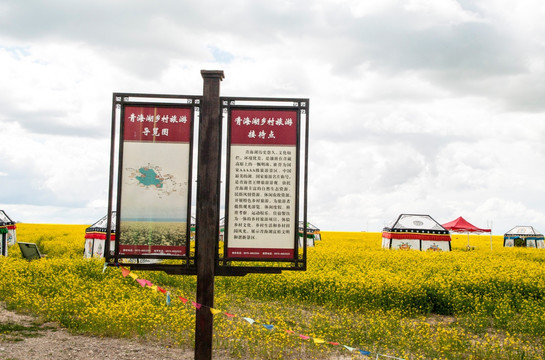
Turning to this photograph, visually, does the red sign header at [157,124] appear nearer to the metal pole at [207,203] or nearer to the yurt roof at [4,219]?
the metal pole at [207,203]

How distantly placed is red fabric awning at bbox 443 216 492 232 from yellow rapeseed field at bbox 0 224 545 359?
1617 centimetres

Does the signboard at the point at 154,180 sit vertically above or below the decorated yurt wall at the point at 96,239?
above

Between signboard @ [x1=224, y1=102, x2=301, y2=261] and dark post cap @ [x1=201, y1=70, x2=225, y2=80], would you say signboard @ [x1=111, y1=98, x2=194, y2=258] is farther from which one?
signboard @ [x1=224, y1=102, x2=301, y2=261]

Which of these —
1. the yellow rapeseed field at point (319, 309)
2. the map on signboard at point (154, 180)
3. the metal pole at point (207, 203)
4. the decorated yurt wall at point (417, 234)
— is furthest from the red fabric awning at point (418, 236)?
the map on signboard at point (154, 180)

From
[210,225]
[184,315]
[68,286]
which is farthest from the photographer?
[68,286]

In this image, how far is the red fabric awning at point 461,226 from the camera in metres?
32.2

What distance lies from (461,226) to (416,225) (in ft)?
19.2

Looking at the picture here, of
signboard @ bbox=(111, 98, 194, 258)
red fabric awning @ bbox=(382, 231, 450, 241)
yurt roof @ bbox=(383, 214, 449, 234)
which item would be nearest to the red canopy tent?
yurt roof @ bbox=(383, 214, 449, 234)

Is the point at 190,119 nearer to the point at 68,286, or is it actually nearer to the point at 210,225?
the point at 210,225

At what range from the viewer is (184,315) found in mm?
9430

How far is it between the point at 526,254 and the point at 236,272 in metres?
24.4

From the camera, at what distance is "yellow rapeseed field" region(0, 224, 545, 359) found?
8.36 meters

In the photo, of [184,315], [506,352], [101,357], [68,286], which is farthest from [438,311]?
[68,286]

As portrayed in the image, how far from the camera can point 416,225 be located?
28.5 meters
